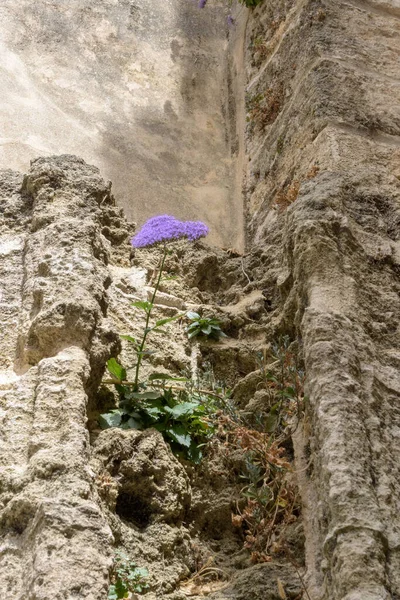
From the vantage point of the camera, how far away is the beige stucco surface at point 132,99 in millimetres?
4738

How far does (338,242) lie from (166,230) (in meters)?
1.20

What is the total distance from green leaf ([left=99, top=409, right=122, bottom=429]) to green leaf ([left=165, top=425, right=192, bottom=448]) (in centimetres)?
18

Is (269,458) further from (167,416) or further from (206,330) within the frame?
(206,330)

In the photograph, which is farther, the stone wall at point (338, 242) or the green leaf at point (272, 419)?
the green leaf at point (272, 419)

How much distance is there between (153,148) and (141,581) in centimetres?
306

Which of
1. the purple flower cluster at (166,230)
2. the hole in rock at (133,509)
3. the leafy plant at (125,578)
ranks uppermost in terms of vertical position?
the purple flower cluster at (166,230)

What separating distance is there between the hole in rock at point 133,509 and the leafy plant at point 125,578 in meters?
0.18

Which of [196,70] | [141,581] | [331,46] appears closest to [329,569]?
[141,581]

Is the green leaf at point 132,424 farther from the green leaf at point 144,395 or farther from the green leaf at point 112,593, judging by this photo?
the green leaf at point 112,593

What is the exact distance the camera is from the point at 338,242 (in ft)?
10.4

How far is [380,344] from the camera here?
2.90 meters

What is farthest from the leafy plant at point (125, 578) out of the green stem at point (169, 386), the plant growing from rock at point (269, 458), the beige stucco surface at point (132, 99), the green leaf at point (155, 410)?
the beige stucco surface at point (132, 99)

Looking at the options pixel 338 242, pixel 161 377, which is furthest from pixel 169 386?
pixel 338 242

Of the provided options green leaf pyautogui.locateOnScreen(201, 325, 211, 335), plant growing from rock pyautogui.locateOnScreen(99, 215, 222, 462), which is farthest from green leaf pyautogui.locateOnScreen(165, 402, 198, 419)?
green leaf pyautogui.locateOnScreen(201, 325, 211, 335)
